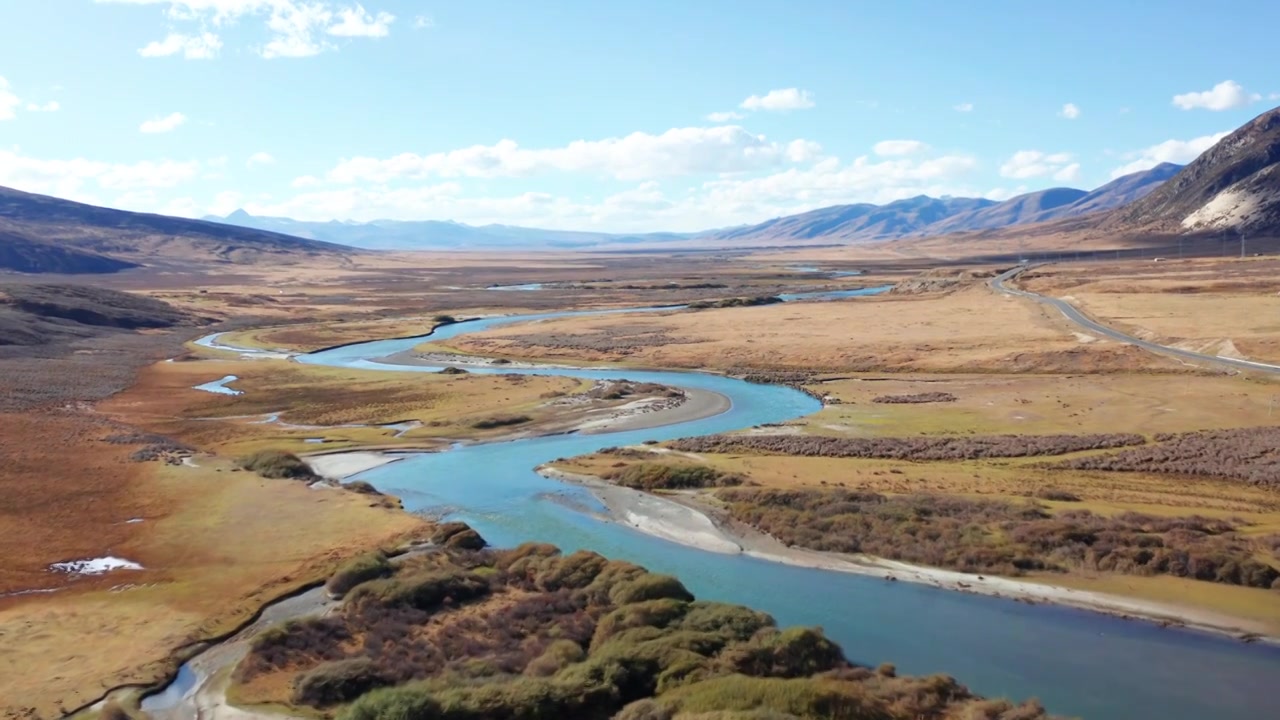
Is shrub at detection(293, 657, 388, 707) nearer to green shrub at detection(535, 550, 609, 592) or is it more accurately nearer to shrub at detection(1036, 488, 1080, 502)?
green shrub at detection(535, 550, 609, 592)

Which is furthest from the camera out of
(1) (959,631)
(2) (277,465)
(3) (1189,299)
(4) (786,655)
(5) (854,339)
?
(3) (1189,299)

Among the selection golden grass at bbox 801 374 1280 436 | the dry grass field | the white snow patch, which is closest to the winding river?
the white snow patch

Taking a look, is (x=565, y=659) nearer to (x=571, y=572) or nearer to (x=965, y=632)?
(x=571, y=572)

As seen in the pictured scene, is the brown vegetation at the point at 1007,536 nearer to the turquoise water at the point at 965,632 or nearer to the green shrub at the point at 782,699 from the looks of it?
the turquoise water at the point at 965,632

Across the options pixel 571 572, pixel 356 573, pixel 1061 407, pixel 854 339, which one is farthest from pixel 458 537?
pixel 854 339

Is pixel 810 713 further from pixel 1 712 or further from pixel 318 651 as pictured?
pixel 1 712

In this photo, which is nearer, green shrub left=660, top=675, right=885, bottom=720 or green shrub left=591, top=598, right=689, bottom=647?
green shrub left=660, top=675, right=885, bottom=720

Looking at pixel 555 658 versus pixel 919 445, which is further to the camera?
pixel 919 445
